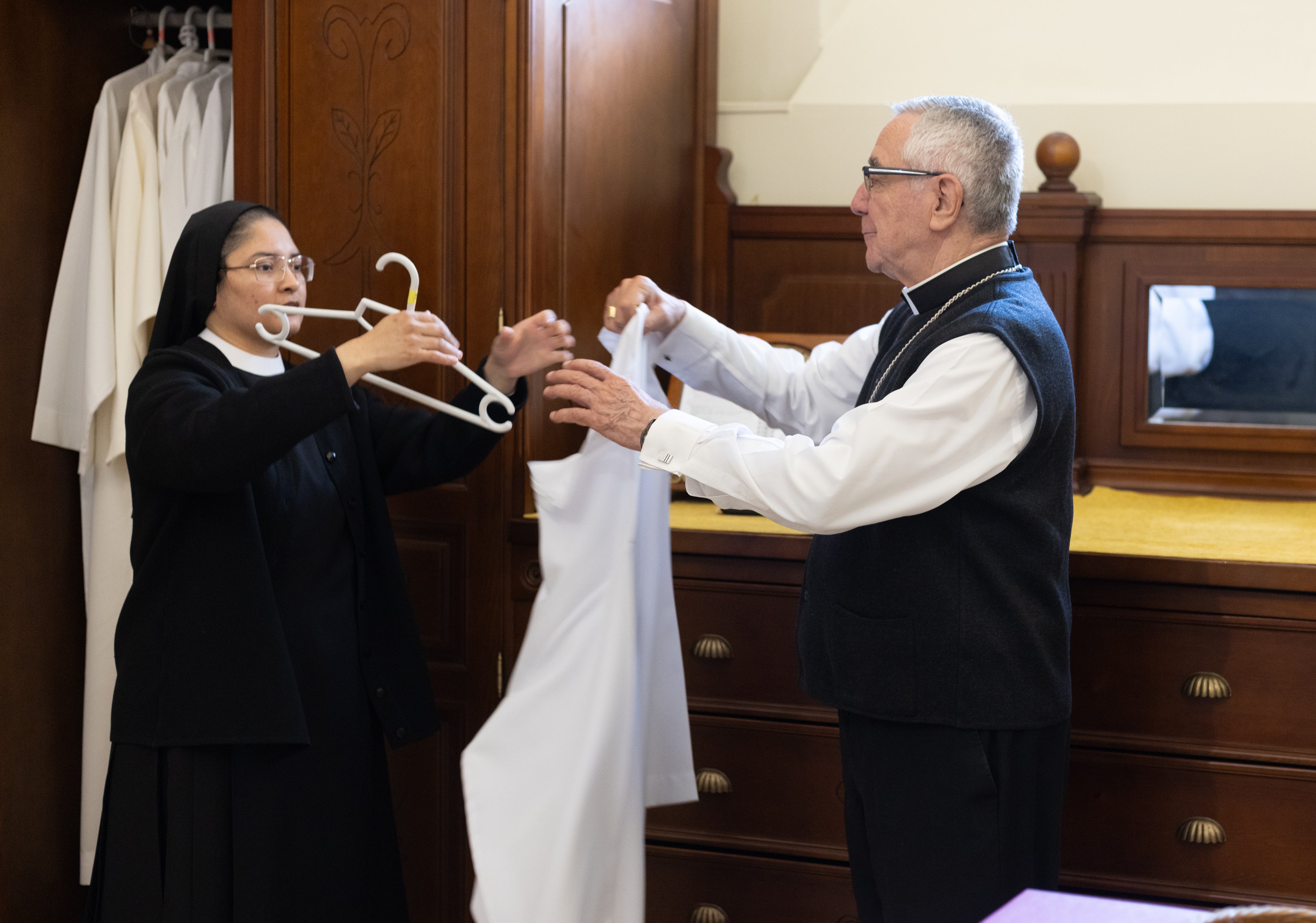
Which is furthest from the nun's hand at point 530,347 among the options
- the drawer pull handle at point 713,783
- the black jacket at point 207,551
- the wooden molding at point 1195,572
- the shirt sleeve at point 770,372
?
the wooden molding at point 1195,572

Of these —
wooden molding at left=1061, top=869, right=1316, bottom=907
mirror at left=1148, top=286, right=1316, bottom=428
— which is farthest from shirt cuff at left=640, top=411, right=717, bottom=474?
mirror at left=1148, top=286, right=1316, bottom=428

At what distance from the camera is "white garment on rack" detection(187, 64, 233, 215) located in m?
2.61

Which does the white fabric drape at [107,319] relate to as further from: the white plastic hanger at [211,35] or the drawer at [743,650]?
the drawer at [743,650]

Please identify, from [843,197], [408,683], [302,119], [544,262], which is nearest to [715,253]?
[843,197]

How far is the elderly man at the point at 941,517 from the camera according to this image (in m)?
1.67

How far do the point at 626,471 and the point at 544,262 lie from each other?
519 mm

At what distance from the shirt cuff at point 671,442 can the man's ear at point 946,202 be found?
45 cm

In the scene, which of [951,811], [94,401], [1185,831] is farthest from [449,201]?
[1185,831]

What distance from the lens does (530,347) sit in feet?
6.93

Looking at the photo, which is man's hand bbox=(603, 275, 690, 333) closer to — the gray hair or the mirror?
the gray hair

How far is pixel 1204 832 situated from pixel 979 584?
0.88 metres

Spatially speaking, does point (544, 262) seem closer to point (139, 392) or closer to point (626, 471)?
point (626, 471)

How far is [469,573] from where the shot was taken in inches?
94.3

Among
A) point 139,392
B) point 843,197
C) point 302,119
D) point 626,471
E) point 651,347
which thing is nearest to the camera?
point 139,392
